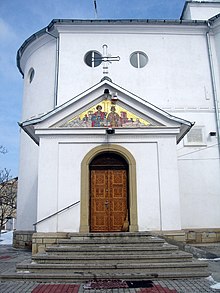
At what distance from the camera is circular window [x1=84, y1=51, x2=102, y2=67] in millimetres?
16328

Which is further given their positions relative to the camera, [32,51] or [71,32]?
[32,51]

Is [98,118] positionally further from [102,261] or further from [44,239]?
[102,261]

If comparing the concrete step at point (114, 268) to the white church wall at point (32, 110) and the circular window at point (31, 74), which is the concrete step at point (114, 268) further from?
the circular window at point (31, 74)

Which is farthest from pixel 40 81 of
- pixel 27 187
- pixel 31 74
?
pixel 27 187

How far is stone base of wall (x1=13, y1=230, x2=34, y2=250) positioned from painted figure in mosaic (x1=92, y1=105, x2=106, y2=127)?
7005 mm

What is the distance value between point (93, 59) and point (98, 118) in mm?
5811

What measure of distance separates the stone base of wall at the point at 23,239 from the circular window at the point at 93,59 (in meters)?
8.86

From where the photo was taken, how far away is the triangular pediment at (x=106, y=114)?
37.2 ft

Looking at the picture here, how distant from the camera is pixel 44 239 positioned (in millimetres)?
10359

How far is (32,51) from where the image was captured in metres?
18.2

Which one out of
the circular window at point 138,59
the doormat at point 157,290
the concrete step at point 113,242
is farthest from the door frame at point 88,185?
the circular window at point 138,59

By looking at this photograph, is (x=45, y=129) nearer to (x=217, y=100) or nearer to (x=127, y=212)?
(x=127, y=212)

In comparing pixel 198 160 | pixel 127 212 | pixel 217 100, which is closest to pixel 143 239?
pixel 127 212

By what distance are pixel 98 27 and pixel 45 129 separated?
8016 millimetres
